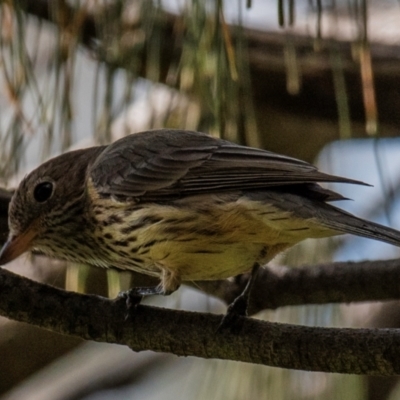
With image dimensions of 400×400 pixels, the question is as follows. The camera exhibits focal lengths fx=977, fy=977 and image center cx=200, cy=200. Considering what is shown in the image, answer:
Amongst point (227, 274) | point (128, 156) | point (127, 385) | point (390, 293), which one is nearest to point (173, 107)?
point (128, 156)

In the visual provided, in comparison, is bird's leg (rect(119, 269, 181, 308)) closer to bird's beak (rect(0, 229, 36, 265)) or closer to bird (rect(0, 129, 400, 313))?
bird (rect(0, 129, 400, 313))

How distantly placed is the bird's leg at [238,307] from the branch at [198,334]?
0.02 m

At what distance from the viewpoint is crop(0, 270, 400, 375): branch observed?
1948 millimetres

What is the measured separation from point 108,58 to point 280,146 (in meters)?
1.40

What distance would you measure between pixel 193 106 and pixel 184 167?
0.30 meters

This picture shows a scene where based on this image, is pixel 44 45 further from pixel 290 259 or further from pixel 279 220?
pixel 279 220

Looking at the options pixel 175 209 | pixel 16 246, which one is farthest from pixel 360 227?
pixel 16 246

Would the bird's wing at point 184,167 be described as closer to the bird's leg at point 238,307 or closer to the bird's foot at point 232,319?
the bird's leg at point 238,307

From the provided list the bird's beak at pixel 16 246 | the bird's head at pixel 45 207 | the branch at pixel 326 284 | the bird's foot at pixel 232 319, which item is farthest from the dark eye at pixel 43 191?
the bird's foot at pixel 232 319

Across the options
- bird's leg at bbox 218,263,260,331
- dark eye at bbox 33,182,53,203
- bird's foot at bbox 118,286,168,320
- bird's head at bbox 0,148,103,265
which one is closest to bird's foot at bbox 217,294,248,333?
bird's leg at bbox 218,263,260,331

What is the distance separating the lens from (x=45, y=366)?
368cm

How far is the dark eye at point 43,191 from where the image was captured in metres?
2.79

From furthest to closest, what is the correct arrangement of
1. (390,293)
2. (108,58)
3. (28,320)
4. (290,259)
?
1. (290,259)
2. (108,58)
3. (390,293)
4. (28,320)

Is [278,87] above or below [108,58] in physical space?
below
